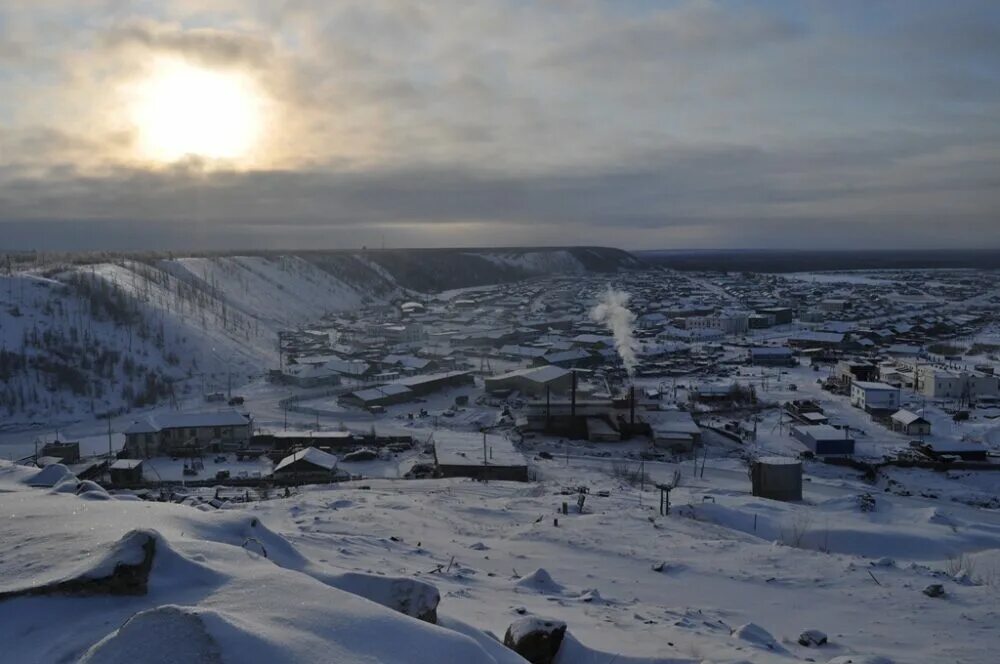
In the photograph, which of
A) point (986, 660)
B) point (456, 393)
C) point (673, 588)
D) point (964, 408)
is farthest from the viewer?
point (456, 393)

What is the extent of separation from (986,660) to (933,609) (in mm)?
1403

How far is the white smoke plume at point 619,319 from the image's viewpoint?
36153 millimetres

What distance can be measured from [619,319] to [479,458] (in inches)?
1338

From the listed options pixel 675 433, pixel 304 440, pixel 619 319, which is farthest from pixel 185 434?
pixel 619 319

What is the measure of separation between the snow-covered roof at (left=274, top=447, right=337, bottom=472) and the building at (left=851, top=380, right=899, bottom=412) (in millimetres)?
18796

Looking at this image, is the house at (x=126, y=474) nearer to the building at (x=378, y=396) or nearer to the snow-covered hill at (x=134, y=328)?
the building at (x=378, y=396)

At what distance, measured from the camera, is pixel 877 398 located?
25.8 meters

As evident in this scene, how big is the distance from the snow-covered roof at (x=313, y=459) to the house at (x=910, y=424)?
17657mm

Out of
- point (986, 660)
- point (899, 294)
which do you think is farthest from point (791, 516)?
point (899, 294)

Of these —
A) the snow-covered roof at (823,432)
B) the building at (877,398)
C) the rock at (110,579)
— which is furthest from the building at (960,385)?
the rock at (110,579)

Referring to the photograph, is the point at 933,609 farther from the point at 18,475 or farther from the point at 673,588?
the point at 18,475

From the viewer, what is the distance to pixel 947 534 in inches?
488

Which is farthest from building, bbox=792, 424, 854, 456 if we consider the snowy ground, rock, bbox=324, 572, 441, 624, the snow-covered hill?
the snow-covered hill

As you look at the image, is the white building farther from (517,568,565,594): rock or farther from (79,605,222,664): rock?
(79,605,222,664): rock
